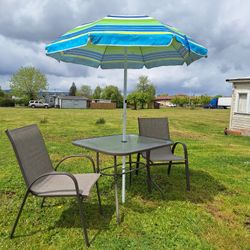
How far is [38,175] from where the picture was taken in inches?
109

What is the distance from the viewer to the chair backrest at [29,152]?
2469 millimetres

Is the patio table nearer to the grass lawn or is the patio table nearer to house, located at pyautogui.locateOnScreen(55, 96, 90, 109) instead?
the grass lawn

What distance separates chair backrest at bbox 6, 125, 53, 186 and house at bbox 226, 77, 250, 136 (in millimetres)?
10458

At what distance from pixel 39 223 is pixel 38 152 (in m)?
0.86

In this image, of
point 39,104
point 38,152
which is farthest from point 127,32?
point 39,104

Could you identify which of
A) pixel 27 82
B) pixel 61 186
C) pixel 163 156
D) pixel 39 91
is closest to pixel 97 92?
pixel 39 91

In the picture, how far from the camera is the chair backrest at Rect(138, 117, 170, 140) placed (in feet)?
14.2

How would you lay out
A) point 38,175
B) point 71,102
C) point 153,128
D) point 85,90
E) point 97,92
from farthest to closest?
point 85,90
point 97,92
point 71,102
point 153,128
point 38,175

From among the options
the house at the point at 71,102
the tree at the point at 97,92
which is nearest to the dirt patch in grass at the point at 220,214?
the house at the point at 71,102

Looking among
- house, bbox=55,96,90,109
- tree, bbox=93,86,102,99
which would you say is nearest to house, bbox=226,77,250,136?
house, bbox=55,96,90,109

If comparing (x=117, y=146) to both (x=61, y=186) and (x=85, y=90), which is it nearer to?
(x=61, y=186)

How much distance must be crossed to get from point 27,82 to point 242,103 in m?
53.9

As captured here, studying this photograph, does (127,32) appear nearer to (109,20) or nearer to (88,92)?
(109,20)

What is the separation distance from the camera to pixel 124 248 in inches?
95.9
